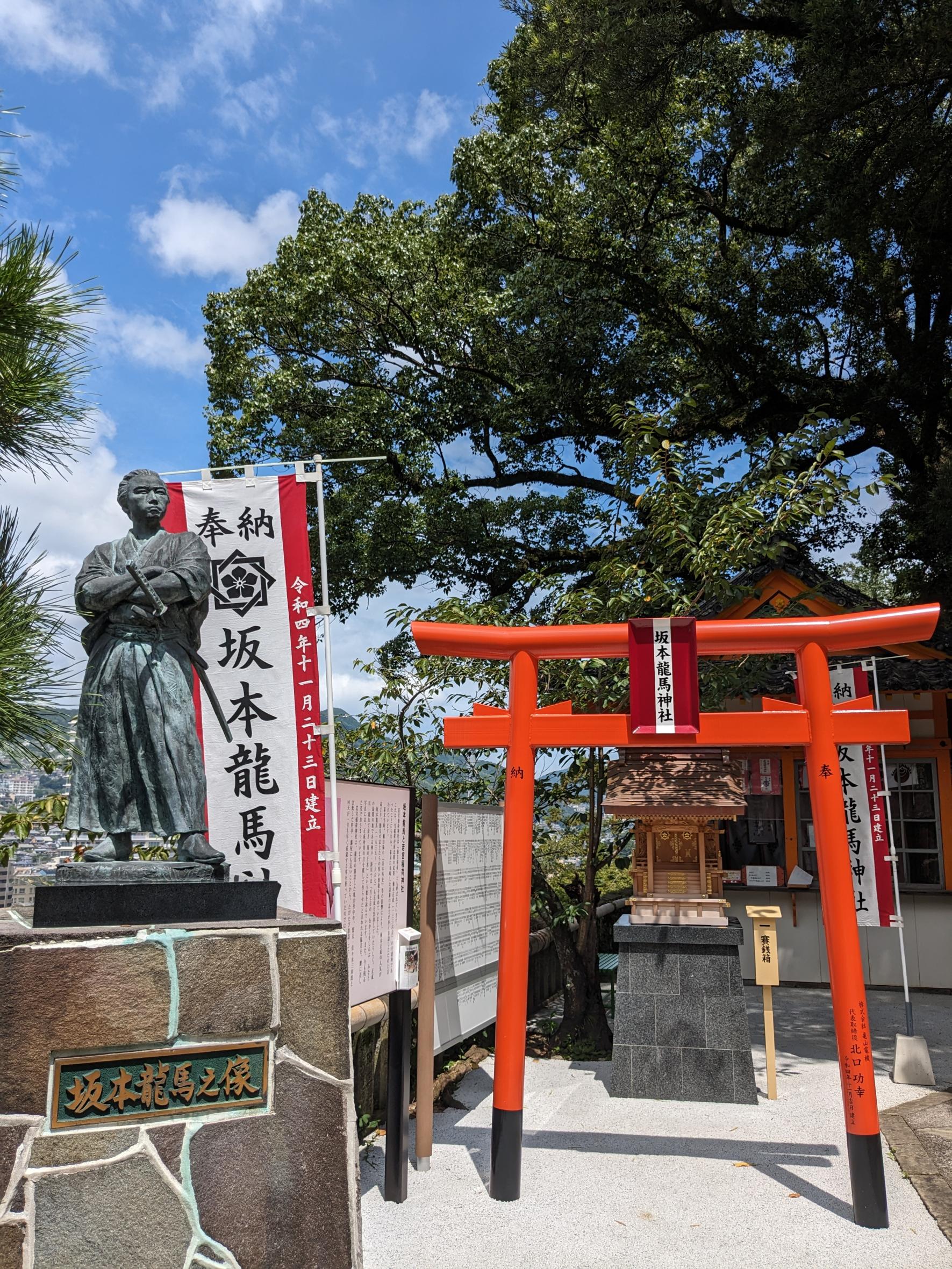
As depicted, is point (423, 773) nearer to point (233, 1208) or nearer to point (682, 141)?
point (233, 1208)

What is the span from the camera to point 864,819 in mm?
8000

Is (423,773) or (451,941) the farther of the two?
(423,773)

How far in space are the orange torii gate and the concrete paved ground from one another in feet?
0.88

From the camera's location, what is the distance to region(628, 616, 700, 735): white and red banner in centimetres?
515

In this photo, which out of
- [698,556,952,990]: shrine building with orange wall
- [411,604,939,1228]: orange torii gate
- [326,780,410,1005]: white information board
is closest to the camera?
[411,604,939,1228]: orange torii gate

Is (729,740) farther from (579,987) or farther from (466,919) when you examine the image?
(579,987)

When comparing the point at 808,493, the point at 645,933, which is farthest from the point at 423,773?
the point at 808,493

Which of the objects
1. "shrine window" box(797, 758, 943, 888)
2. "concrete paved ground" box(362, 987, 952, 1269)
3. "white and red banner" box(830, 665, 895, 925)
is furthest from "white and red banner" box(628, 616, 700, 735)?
"shrine window" box(797, 758, 943, 888)

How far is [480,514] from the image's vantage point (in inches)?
442

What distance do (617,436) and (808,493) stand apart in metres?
4.27

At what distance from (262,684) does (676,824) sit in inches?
138

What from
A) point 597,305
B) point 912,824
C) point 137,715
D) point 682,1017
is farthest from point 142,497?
point 912,824

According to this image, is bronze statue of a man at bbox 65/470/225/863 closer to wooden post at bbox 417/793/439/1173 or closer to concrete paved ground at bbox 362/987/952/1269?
wooden post at bbox 417/793/439/1173

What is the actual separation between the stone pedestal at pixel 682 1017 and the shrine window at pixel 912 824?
4.33 m
